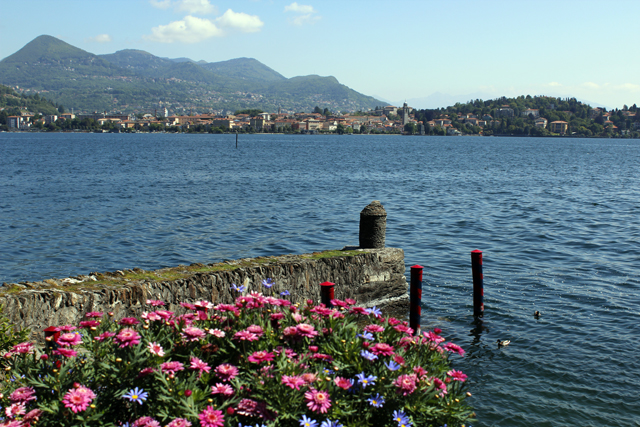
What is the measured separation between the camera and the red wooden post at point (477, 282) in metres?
10.5

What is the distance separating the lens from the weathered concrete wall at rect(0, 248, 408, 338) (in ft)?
20.1

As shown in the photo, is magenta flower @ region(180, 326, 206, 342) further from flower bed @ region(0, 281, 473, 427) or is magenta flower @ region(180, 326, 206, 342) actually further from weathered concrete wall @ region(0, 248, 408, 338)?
weathered concrete wall @ region(0, 248, 408, 338)

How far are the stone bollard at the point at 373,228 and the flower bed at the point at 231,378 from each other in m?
6.19

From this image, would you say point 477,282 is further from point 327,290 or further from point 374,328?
point 374,328

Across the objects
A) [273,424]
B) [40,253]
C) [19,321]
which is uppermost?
[273,424]

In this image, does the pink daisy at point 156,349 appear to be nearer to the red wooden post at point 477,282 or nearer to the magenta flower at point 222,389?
the magenta flower at point 222,389

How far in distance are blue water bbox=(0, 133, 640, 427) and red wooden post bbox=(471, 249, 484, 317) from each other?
32cm

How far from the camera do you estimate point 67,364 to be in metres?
3.57

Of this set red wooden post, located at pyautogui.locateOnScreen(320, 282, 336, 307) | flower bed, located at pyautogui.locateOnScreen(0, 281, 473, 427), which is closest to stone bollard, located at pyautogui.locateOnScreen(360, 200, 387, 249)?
red wooden post, located at pyautogui.locateOnScreen(320, 282, 336, 307)

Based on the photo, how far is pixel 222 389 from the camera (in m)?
3.31

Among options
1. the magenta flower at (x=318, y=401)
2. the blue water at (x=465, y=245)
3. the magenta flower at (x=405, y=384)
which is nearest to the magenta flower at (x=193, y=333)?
the magenta flower at (x=318, y=401)

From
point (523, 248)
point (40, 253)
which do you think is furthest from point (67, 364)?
point (523, 248)

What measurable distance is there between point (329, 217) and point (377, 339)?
19.7 metres

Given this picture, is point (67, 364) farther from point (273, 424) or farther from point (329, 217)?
point (329, 217)
